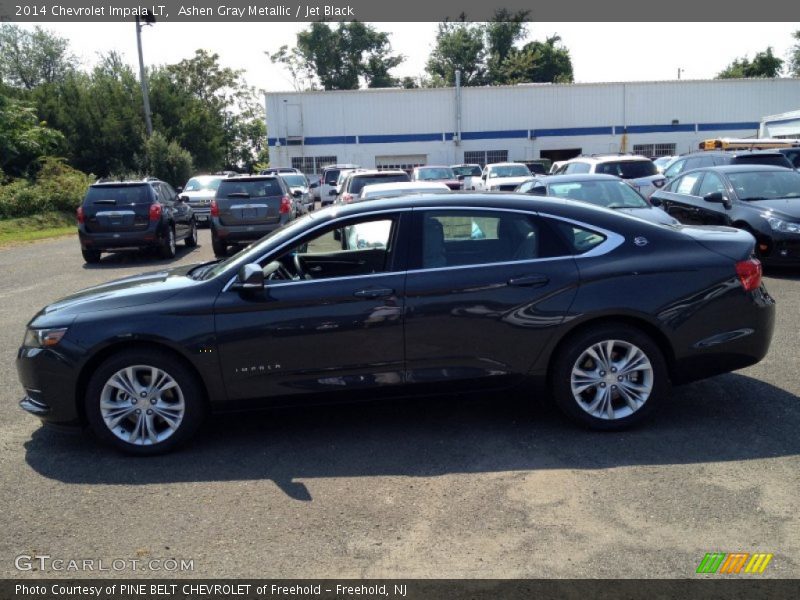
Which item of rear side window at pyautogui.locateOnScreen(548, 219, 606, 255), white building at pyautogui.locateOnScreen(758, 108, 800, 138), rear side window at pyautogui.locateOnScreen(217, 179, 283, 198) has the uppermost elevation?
white building at pyautogui.locateOnScreen(758, 108, 800, 138)

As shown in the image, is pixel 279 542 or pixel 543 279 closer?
pixel 279 542

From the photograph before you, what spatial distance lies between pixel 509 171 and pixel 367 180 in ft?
34.5

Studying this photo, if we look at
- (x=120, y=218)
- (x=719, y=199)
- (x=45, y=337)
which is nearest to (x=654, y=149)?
(x=719, y=199)

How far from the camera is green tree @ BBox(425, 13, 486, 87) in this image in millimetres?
71312

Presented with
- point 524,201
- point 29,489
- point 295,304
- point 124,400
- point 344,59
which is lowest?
point 29,489

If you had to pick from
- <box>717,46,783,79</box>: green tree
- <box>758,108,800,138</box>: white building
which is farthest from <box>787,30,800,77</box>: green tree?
<box>758,108,800,138</box>: white building

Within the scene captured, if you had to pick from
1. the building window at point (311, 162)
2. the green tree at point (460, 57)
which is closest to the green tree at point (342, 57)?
the green tree at point (460, 57)

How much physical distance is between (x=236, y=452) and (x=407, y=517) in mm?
1539

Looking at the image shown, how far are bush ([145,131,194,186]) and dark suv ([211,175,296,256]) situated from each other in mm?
23596

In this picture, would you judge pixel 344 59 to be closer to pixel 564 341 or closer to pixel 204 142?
pixel 204 142

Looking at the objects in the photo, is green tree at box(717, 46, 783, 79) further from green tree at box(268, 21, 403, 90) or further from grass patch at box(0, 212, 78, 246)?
grass patch at box(0, 212, 78, 246)

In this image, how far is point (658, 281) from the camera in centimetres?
504

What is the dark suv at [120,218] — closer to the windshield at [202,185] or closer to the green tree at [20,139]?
the windshield at [202,185]

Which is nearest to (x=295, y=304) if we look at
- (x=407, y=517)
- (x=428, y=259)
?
(x=428, y=259)
